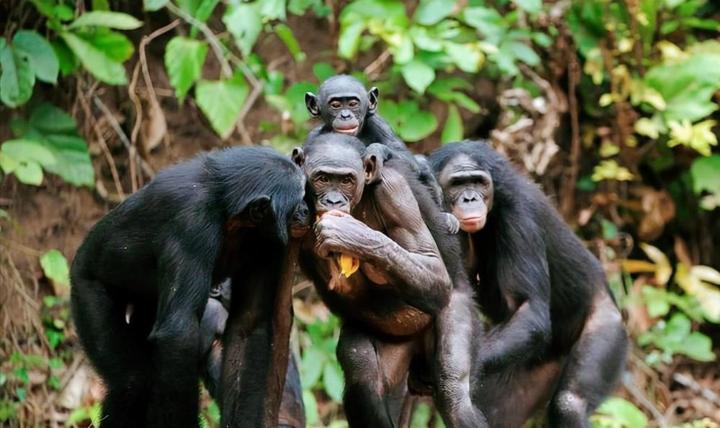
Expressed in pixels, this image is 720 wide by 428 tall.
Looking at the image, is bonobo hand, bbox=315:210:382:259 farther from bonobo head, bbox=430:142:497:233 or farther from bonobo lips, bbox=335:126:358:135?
bonobo lips, bbox=335:126:358:135

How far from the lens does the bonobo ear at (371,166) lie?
6.46 meters

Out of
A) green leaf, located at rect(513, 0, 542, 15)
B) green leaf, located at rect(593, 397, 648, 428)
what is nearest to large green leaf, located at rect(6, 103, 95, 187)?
green leaf, located at rect(513, 0, 542, 15)

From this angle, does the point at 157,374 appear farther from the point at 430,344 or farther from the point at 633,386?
the point at 633,386

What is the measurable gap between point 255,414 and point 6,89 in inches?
135

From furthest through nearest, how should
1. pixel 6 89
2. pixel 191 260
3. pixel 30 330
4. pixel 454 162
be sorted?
1. pixel 30 330
2. pixel 6 89
3. pixel 454 162
4. pixel 191 260

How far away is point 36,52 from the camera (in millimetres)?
8750

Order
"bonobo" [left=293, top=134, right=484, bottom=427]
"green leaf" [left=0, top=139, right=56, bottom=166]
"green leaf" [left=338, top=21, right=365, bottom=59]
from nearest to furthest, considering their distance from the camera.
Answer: "bonobo" [left=293, top=134, right=484, bottom=427], "green leaf" [left=0, top=139, right=56, bottom=166], "green leaf" [left=338, top=21, right=365, bottom=59]

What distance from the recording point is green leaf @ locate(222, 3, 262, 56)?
8.78 m

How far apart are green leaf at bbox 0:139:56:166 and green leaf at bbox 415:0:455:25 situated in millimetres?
3072

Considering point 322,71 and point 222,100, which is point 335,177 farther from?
point 322,71

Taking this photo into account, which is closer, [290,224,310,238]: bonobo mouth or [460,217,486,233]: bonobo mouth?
[290,224,310,238]: bonobo mouth

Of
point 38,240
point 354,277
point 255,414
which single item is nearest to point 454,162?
point 354,277

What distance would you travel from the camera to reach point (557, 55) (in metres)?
11.1

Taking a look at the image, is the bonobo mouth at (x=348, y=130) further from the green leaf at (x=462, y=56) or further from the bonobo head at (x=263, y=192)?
the green leaf at (x=462, y=56)
